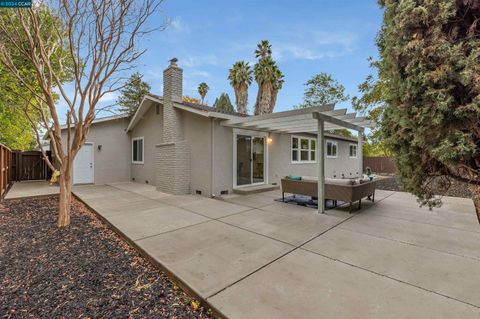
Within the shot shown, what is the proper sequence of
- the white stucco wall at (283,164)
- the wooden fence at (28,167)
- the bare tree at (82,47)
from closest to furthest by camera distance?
1. the bare tree at (82,47)
2. the white stucco wall at (283,164)
3. the wooden fence at (28,167)

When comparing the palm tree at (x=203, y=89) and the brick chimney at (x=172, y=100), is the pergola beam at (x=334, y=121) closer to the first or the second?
the brick chimney at (x=172, y=100)

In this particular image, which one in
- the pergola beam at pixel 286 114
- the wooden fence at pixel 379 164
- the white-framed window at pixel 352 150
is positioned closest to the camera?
the pergola beam at pixel 286 114

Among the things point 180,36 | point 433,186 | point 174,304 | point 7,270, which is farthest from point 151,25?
point 433,186

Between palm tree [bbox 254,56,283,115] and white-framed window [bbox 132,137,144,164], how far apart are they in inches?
501

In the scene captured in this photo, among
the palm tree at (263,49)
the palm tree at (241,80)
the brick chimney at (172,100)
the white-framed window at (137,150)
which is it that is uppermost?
the palm tree at (263,49)

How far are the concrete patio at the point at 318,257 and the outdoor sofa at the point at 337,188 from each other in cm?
44

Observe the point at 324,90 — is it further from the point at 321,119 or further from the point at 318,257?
the point at 318,257

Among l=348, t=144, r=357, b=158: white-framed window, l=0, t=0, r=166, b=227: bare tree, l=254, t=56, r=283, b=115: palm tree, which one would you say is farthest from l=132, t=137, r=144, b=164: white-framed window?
l=348, t=144, r=357, b=158: white-framed window

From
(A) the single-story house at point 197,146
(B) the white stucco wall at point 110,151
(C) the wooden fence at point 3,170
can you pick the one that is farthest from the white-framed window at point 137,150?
(C) the wooden fence at point 3,170

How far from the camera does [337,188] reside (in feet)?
20.4

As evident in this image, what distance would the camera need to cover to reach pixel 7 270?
3246 millimetres

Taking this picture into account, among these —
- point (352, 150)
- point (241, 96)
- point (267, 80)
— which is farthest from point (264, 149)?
point (241, 96)

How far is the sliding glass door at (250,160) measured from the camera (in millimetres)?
9336

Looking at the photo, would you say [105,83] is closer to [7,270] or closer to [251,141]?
[7,270]
